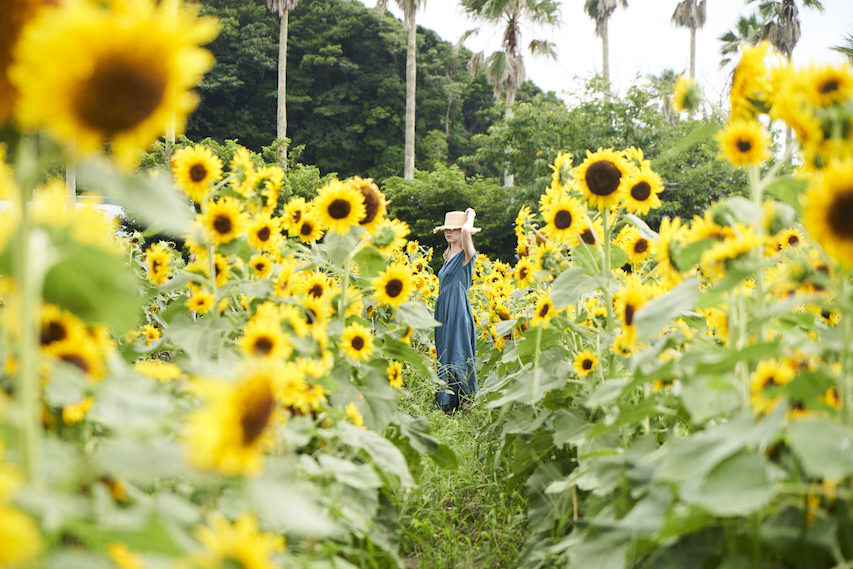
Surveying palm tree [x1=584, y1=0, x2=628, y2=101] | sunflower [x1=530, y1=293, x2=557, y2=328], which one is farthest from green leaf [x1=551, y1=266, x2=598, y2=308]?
palm tree [x1=584, y1=0, x2=628, y2=101]

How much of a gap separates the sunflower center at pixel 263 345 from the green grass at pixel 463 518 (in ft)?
3.52

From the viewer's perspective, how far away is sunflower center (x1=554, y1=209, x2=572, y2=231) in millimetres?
2750

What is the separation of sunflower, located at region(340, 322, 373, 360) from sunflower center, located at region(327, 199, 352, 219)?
450 millimetres

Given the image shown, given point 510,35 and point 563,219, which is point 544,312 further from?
point 510,35

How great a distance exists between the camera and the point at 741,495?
954 millimetres

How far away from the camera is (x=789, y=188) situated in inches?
53.9

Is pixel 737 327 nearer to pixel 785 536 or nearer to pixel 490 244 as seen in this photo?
pixel 785 536

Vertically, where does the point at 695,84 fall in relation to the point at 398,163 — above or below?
below

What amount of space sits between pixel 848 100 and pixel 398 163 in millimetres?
25286

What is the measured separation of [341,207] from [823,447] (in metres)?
1.86

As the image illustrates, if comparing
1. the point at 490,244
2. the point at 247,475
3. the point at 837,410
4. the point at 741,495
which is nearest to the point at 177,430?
the point at 247,475

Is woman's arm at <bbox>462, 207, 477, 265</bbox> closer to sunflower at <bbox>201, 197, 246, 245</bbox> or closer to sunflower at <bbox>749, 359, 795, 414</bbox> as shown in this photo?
sunflower at <bbox>201, 197, 246, 245</bbox>

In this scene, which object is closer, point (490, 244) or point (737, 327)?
point (737, 327)

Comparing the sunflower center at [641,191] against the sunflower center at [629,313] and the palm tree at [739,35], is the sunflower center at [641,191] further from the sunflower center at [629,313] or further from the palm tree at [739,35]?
the palm tree at [739,35]
